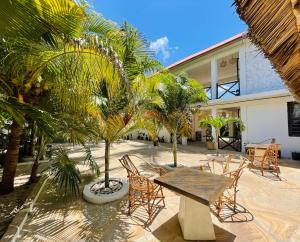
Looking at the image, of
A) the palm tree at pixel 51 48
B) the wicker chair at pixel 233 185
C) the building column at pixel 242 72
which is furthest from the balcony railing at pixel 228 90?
the palm tree at pixel 51 48

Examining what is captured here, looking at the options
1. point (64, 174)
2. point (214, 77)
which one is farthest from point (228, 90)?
point (64, 174)

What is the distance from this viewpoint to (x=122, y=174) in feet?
24.8

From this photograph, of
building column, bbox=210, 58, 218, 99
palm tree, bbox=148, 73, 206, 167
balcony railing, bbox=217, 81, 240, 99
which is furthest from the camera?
building column, bbox=210, 58, 218, 99

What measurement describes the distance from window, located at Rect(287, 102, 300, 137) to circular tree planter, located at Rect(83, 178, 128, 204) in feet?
31.3

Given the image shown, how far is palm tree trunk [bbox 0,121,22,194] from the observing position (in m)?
5.46

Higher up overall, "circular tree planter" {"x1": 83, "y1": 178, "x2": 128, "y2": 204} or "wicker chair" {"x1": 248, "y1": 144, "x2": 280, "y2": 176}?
"wicker chair" {"x1": 248, "y1": 144, "x2": 280, "y2": 176}

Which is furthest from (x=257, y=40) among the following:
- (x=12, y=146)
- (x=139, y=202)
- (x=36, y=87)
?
(x=12, y=146)

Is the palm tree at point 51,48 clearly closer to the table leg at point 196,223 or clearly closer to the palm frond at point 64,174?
the palm frond at point 64,174

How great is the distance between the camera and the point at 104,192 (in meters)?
5.22

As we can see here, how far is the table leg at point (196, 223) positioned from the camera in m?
3.39

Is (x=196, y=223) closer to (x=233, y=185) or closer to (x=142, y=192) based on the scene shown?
(x=142, y=192)

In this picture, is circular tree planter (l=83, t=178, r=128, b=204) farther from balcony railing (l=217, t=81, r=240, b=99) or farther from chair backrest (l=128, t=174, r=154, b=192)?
balcony railing (l=217, t=81, r=240, b=99)

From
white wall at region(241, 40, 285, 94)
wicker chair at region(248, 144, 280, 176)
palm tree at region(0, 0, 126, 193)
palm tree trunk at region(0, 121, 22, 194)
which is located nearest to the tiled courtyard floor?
palm tree trunk at region(0, 121, 22, 194)

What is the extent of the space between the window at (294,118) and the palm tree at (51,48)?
10927 millimetres
